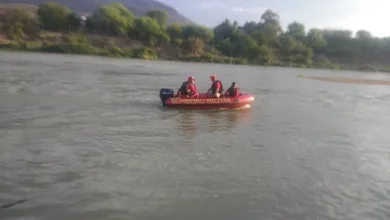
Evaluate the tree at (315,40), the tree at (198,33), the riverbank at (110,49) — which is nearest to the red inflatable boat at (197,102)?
the riverbank at (110,49)

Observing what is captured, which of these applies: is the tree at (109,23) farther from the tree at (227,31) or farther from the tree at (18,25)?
the tree at (227,31)

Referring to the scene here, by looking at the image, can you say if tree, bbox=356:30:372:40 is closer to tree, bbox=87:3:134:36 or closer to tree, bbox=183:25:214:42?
tree, bbox=183:25:214:42

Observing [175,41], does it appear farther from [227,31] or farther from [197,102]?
[197,102]

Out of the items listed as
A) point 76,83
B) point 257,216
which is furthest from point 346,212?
point 76,83

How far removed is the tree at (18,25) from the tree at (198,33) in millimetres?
28972

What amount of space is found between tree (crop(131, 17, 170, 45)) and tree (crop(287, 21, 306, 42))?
128ft

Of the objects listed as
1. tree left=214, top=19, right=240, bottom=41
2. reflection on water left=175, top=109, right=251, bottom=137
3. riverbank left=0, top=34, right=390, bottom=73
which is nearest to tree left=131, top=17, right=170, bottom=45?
riverbank left=0, top=34, right=390, bottom=73

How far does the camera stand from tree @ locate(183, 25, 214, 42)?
83.4 meters

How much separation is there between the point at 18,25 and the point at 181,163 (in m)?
63.2

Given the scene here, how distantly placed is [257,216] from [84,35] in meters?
67.7

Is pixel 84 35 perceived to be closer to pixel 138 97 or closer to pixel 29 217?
pixel 138 97

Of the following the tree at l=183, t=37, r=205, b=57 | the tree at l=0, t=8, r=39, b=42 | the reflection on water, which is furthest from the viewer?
the tree at l=183, t=37, r=205, b=57

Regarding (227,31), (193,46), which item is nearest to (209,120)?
(193,46)

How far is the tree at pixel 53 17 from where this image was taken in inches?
2857
